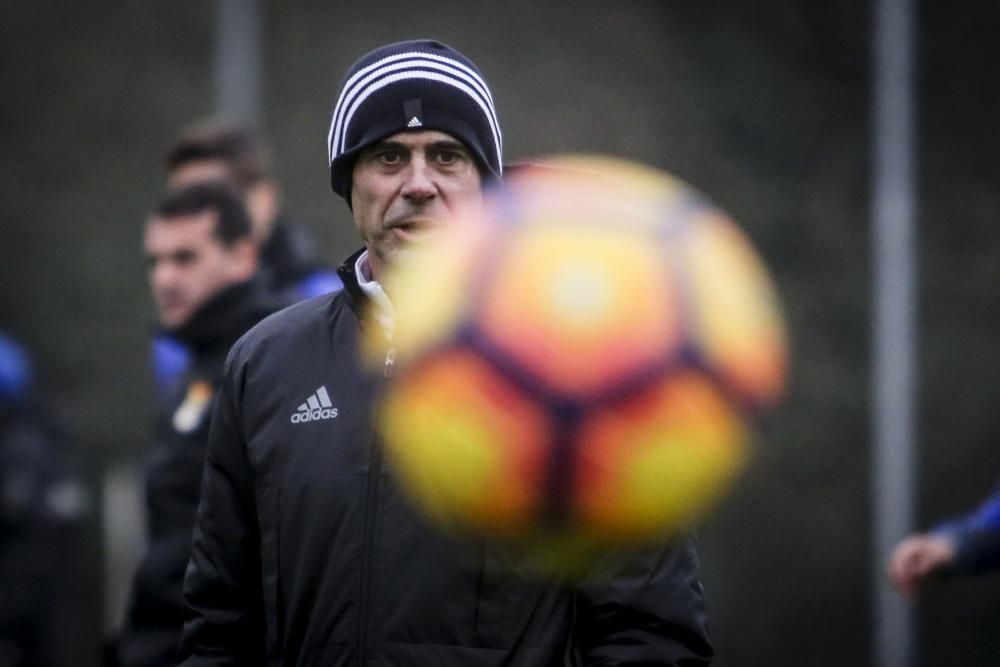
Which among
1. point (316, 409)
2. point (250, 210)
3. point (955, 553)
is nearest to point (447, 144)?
point (316, 409)

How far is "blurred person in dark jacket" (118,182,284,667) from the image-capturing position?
390cm

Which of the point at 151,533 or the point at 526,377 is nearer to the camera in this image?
the point at 526,377

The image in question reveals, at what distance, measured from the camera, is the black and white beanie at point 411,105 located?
2.80 m

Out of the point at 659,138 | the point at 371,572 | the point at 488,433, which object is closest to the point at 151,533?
the point at 371,572

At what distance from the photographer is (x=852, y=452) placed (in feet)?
26.6

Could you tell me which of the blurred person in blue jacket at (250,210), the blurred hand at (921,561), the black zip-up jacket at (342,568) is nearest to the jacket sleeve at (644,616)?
the black zip-up jacket at (342,568)

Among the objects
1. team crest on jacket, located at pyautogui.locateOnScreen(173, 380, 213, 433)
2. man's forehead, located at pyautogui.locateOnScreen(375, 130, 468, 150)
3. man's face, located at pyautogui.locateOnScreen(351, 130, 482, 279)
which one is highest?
man's forehead, located at pyautogui.locateOnScreen(375, 130, 468, 150)

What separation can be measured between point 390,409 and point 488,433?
→ 253 mm

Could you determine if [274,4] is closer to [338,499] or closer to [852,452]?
[852,452]

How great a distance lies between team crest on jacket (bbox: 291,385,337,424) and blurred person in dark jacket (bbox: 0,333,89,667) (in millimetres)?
3756

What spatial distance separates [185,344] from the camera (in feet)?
14.0

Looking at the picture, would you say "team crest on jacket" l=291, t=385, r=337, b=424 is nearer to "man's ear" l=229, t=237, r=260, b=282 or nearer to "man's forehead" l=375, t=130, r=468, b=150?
"man's forehead" l=375, t=130, r=468, b=150

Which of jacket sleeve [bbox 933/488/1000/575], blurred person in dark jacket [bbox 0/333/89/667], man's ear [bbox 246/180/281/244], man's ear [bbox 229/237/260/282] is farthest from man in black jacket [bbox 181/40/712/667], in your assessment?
blurred person in dark jacket [bbox 0/333/89/667]

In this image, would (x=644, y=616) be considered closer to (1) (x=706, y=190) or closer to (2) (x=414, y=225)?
(2) (x=414, y=225)
